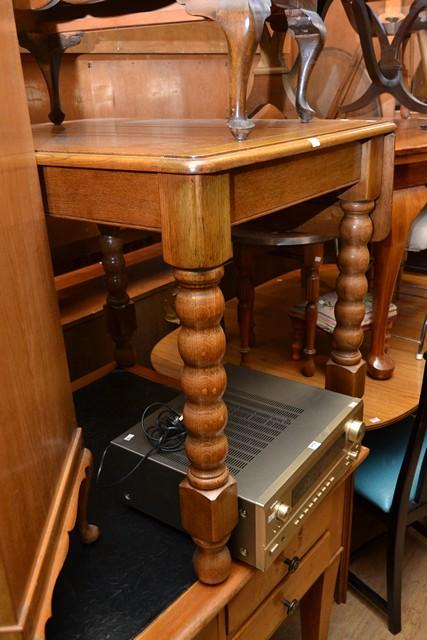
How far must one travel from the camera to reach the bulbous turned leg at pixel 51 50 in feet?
4.09

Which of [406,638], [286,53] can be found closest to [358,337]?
[406,638]

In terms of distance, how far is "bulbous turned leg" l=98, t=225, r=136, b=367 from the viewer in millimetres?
1462

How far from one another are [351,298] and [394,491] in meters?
0.57

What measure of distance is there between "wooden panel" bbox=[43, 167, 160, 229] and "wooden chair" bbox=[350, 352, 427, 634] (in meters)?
0.85

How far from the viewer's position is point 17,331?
2.22 ft

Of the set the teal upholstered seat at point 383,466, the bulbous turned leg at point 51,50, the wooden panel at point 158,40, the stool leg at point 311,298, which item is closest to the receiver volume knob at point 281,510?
the teal upholstered seat at point 383,466

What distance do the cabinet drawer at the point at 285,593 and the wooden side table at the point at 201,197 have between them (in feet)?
0.72

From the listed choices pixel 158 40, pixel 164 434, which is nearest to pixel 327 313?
pixel 164 434

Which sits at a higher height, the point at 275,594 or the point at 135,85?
the point at 135,85

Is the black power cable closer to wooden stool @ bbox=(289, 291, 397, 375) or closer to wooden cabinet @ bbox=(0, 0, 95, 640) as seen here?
wooden cabinet @ bbox=(0, 0, 95, 640)

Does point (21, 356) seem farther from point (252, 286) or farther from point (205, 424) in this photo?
point (252, 286)

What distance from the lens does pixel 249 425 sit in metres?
1.09

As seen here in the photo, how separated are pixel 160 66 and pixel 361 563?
1646 mm

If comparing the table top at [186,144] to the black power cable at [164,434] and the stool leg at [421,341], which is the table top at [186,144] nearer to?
the black power cable at [164,434]
